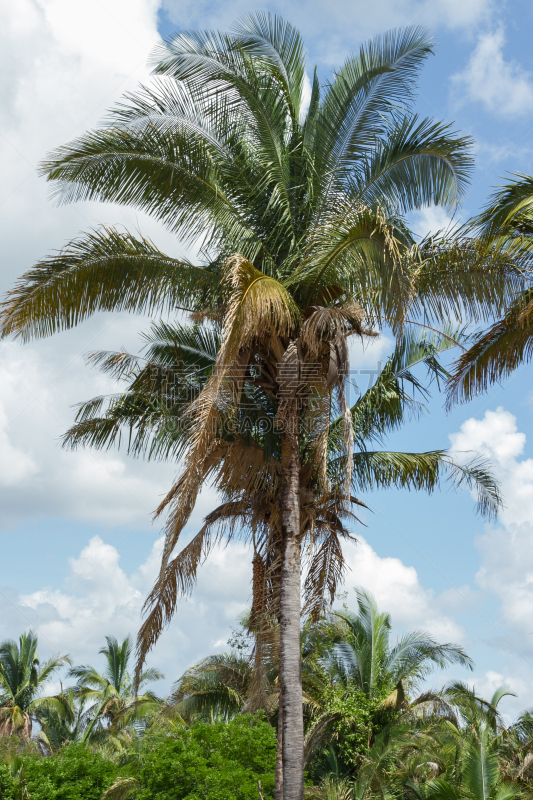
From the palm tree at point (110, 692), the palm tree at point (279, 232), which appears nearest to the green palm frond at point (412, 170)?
the palm tree at point (279, 232)

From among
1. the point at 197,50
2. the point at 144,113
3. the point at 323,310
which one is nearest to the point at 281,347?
the point at 323,310

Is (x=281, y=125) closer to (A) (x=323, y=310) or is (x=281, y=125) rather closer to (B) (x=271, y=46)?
(B) (x=271, y=46)

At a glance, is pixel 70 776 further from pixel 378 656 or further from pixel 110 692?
pixel 110 692

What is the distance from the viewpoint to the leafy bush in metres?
13.7

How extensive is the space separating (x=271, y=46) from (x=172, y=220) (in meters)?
3.02

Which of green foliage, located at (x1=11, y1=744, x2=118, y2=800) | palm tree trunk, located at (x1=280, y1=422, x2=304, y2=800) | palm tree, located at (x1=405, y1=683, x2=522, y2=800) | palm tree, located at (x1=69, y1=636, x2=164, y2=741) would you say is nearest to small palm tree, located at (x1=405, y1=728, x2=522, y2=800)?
palm tree, located at (x1=405, y1=683, x2=522, y2=800)

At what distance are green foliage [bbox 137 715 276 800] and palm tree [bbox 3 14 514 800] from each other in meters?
2.71

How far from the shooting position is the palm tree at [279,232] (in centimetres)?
864

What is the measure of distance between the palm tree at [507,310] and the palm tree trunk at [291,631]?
2539mm

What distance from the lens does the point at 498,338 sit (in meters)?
9.55

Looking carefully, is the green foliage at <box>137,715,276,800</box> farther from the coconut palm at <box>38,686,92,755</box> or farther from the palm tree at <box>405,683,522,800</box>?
the coconut palm at <box>38,686,92,755</box>

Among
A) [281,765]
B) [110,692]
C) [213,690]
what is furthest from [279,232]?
[110,692]

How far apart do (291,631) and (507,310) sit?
4.81m

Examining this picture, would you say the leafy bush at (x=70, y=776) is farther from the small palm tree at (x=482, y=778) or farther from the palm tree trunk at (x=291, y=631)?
the palm tree trunk at (x=291, y=631)
